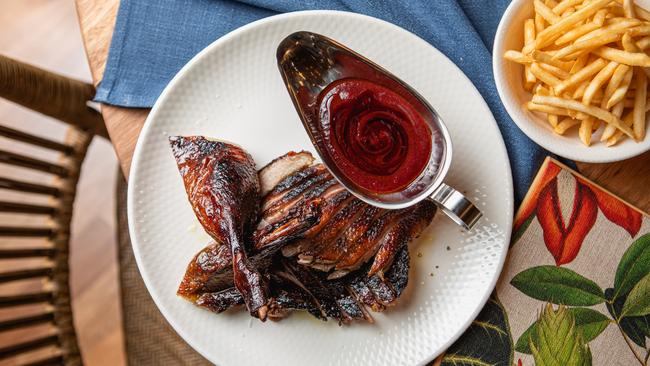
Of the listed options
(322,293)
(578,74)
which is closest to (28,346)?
(322,293)

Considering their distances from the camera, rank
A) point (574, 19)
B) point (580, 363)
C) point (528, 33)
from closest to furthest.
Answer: point (574, 19) → point (528, 33) → point (580, 363)

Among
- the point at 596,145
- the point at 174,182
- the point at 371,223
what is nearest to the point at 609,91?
the point at 596,145

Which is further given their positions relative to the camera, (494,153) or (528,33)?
(494,153)

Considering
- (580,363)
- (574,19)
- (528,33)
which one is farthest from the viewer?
(580,363)

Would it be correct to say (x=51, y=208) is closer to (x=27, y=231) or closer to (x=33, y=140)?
(x=27, y=231)

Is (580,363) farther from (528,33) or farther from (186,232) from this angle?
(186,232)

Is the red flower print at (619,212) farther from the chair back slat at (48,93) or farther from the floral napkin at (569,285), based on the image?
A: the chair back slat at (48,93)
